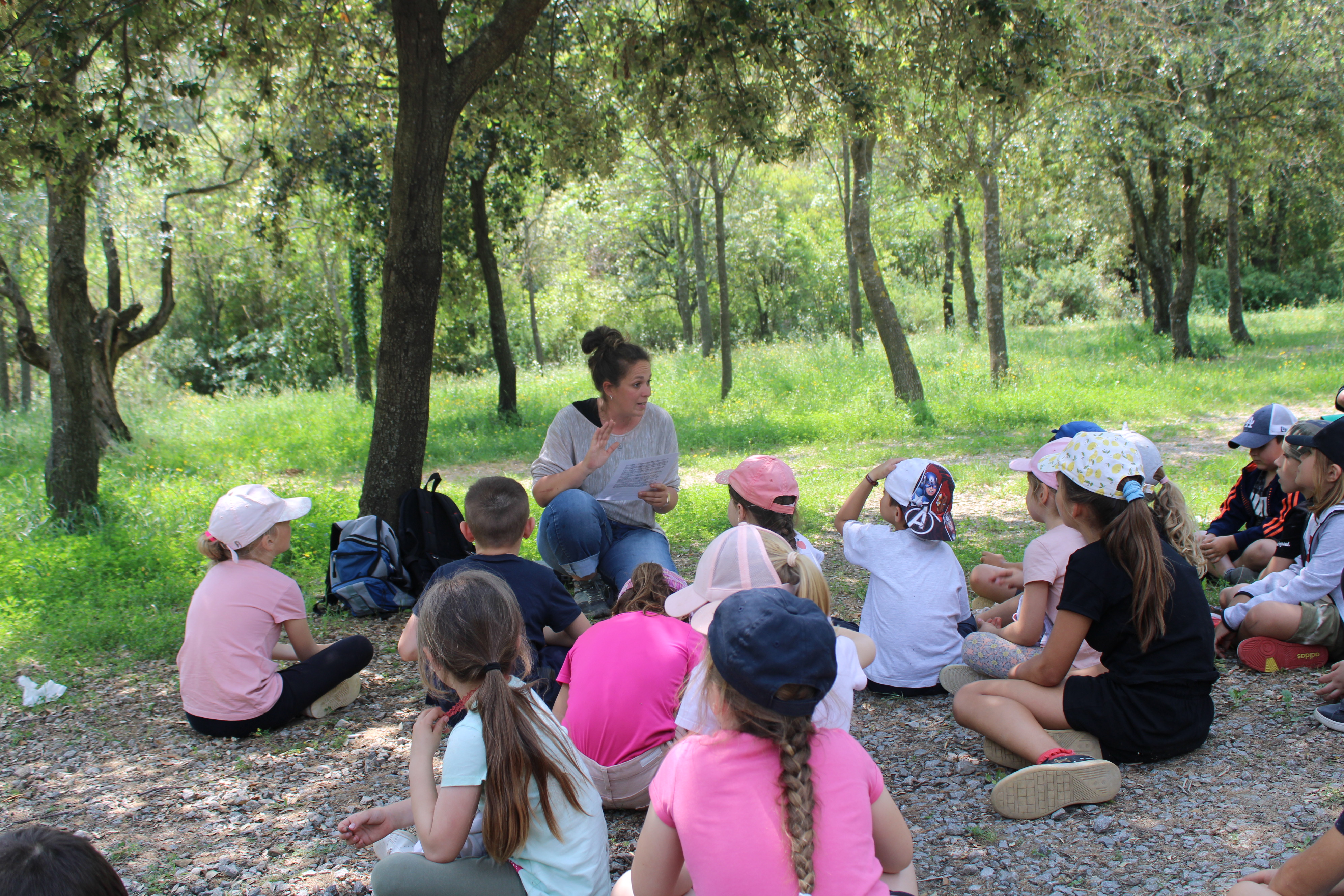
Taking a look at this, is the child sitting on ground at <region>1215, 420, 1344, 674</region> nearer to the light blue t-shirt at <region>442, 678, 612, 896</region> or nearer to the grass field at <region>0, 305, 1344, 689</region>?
the grass field at <region>0, 305, 1344, 689</region>

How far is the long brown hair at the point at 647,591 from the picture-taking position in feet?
10.3

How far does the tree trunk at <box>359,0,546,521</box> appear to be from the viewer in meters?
5.82

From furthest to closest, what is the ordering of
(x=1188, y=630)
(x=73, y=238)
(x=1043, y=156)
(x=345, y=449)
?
1. (x=1043, y=156)
2. (x=345, y=449)
3. (x=73, y=238)
4. (x=1188, y=630)

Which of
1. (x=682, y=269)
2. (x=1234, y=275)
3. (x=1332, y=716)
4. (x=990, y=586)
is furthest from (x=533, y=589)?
(x=682, y=269)

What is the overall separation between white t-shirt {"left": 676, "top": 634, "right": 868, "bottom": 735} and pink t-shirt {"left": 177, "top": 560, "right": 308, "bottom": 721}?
213 centimetres

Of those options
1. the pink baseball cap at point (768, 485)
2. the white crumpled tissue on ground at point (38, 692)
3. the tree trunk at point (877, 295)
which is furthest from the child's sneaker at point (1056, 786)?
the tree trunk at point (877, 295)

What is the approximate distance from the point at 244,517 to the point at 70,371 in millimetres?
5395

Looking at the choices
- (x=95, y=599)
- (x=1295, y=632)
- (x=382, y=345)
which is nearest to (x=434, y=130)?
(x=382, y=345)

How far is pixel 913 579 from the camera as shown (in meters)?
3.91

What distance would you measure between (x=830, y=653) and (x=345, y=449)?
1184 centimetres

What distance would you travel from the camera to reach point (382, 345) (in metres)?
5.96

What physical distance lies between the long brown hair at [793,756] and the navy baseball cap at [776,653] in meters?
0.02

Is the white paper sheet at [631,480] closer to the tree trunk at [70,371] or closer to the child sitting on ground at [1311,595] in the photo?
the child sitting on ground at [1311,595]

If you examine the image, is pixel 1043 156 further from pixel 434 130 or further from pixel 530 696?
pixel 530 696
